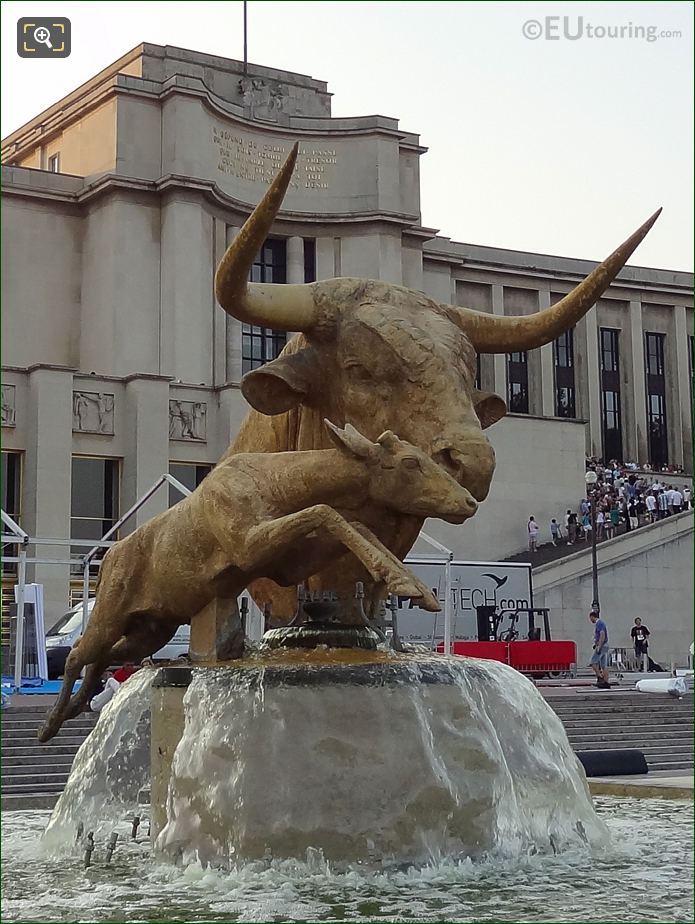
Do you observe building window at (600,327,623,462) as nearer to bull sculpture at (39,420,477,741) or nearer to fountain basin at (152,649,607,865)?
bull sculpture at (39,420,477,741)

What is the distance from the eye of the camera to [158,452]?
4003 centimetres

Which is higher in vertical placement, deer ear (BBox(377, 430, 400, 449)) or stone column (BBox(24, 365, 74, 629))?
stone column (BBox(24, 365, 74, 629))

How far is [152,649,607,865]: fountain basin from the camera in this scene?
6.45 m

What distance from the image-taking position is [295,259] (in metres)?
51.3

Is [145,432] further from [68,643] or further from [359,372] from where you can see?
[359,372]

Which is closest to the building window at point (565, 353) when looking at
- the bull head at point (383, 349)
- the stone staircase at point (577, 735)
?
the stone staircase at point (577, 735)

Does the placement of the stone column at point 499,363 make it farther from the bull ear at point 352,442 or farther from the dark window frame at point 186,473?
the bull ear at point 352,442

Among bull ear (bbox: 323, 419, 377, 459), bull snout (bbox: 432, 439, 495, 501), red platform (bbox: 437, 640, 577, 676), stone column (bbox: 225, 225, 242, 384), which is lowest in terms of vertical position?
red platform (bbox: 437, 640, 577, 676)

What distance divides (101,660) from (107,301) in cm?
4089

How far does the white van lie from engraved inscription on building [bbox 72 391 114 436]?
12239 millimetres

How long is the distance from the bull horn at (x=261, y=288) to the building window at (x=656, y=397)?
5832 cm

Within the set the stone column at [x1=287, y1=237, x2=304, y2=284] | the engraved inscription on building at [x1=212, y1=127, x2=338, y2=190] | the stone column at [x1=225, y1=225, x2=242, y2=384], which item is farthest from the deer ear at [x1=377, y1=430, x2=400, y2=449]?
the stone column at [x1=287, y1=237, x2=304, y2=284]

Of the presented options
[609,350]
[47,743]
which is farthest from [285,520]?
[609,350]

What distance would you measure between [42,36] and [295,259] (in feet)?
148
